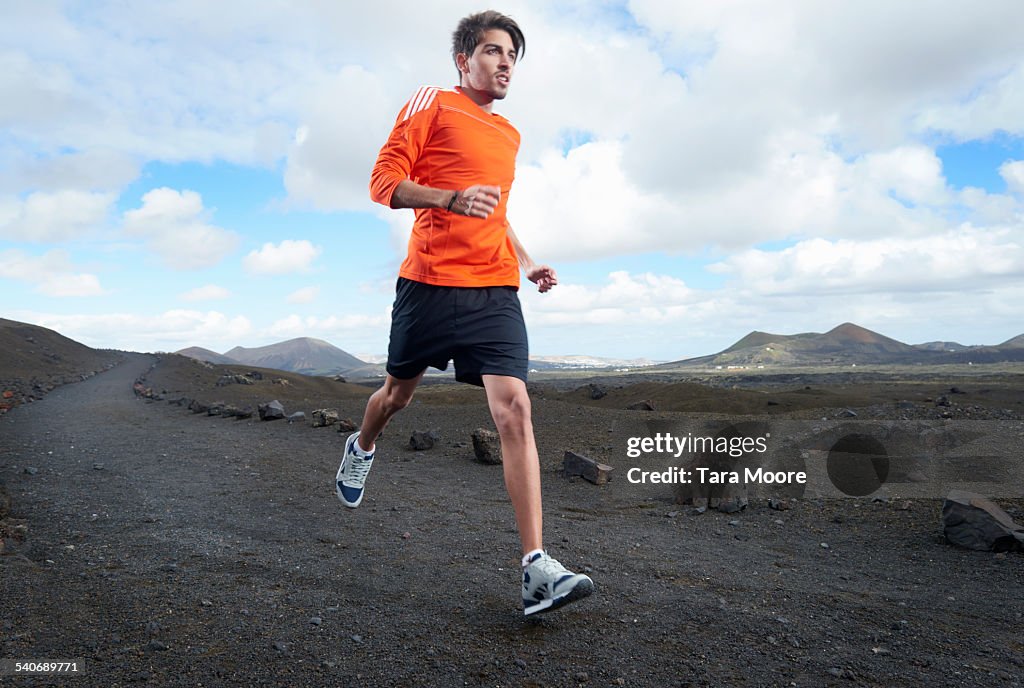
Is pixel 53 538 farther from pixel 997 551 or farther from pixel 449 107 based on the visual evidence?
pixel 997 551

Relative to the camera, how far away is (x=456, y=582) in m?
3.46

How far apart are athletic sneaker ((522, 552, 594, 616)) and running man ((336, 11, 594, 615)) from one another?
0.20ft

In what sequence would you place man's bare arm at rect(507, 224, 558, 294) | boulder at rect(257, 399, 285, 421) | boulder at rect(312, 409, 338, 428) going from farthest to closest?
boulder at rect(257, 399, 285, 421) → boulder at rect(312, 409, 338, 428) → man's bare arm at rect(507, 224, 558, 294)

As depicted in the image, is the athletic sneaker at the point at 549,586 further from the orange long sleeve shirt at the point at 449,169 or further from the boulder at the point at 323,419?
the boulder at the point at 323,419

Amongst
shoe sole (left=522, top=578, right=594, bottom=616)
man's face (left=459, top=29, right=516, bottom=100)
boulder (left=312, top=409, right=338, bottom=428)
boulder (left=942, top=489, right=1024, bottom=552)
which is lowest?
boulder (left=942, top=489, right=1024, bottom=552)

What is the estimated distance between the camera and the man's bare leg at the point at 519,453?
9.77 feet

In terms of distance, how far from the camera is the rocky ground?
2486 millimetres

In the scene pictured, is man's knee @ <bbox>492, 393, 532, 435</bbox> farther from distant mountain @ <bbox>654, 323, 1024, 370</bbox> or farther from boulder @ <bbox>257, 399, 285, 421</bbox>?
distant mountain @ <bbox>654, 323, 1024, 370</bbox>

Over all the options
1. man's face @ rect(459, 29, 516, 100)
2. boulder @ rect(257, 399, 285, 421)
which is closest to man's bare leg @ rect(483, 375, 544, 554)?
man's face @ rect(459, 29, 516, 100)

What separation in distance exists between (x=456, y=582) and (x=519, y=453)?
0.93 m

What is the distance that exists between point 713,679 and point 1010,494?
18.3 ft

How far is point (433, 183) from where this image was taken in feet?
10.3

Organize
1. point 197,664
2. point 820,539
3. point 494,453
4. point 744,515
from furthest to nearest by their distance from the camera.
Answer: point 494,453, point 744,515, point 820,539, point 197,664

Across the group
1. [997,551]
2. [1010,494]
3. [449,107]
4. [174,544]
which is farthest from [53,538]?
[1010,494]
